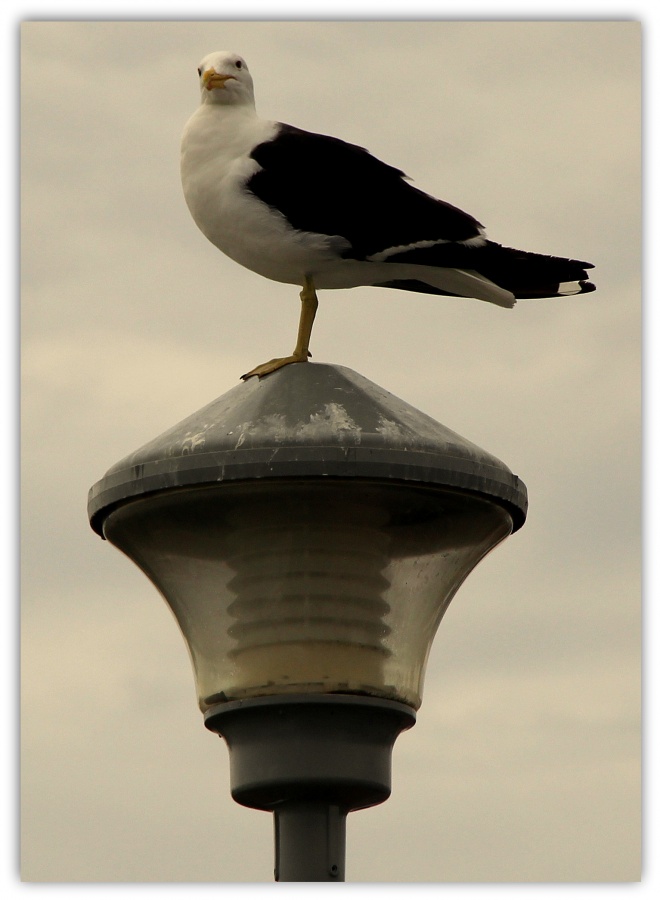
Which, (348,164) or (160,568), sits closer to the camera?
(160,568)

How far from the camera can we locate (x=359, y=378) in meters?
4.87

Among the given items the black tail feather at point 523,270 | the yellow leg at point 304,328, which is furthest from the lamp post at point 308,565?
the black tail feather at point 523,270

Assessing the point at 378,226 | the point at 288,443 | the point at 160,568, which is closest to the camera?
the point at 288,443

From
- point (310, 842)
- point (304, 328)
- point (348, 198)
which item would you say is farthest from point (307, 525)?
point (348, 198)

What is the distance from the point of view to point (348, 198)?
543cm

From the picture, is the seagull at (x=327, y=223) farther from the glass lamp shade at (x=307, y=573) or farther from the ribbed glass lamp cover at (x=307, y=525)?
the glass lamp shade at (x=307, y=573)

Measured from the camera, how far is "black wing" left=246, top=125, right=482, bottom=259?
535cm

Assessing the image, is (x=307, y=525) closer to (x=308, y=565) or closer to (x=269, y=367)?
(x=308, y=565)

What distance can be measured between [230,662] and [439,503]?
2.55ft

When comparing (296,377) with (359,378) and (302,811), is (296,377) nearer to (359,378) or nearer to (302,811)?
(359,378)

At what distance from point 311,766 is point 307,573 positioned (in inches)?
21.6

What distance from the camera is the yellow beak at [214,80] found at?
18.7ft

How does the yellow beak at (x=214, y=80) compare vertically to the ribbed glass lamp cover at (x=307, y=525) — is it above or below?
above

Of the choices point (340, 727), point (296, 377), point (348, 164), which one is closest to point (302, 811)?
point (340, 727)
